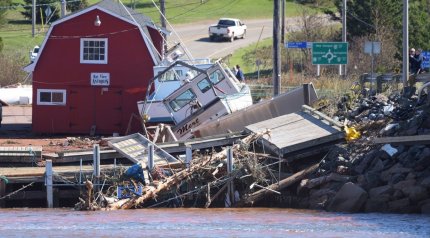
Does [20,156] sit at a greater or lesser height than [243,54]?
lesser

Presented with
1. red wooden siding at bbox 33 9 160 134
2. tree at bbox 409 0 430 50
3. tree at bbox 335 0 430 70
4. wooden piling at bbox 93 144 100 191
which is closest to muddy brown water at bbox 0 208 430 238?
wooden piling at bbox 93 144 100 191

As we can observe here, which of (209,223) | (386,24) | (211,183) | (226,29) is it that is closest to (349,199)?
(209,223)

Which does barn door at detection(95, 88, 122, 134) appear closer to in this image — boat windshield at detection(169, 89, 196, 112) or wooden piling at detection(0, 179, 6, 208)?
boat windshield at detection(169, 89, 196, 112)

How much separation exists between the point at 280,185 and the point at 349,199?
256 cm

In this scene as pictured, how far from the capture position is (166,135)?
→ 38.4 meters

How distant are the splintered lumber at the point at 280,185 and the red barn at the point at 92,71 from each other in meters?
16.2

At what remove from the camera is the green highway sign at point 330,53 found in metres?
48.5

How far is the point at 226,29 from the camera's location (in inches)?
3273

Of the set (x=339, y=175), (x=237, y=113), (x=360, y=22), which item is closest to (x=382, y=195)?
(x=339, y=175)

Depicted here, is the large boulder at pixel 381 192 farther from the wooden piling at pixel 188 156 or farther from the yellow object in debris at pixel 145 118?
the yellow object in debris at pixel 145 118

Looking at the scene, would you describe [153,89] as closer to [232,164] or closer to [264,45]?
[232,164]

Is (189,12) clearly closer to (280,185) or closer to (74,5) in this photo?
(74,5)

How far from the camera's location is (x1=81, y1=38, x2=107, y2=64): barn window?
46.2 metres

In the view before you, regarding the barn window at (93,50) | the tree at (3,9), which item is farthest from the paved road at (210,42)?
the barn window at (93,50)
